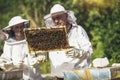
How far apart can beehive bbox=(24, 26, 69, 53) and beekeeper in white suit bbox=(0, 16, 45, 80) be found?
6.7 inches

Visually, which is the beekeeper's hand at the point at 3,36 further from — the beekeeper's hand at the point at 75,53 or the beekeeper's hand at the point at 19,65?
the beekeeper's hand at the point at 75,53

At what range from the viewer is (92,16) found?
1259 cm

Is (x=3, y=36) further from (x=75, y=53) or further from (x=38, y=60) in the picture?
(x=75, y=53)

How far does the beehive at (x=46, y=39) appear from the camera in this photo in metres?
6.72

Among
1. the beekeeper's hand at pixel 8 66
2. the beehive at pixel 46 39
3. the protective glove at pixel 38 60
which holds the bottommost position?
the beekeeper's hand at pixel 8 66

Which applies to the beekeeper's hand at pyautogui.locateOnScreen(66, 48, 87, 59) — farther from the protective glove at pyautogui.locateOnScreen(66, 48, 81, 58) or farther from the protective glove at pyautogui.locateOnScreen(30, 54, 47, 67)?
the protective glove at pyautogui.locateOnScreen(30, 54, 47, 67)

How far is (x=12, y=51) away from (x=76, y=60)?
90 centimetres

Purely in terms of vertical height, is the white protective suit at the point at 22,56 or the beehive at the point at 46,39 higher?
the beehive at the point at 46,39

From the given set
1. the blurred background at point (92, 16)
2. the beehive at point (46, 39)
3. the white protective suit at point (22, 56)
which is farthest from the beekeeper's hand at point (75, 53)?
the blurred background at point (92, 16)

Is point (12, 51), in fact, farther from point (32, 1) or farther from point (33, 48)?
point (32, 1)

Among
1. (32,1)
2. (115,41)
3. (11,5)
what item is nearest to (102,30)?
(115,41)

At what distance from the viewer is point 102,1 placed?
1284 cm

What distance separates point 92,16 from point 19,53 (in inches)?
230

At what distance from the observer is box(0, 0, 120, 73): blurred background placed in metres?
11.5
